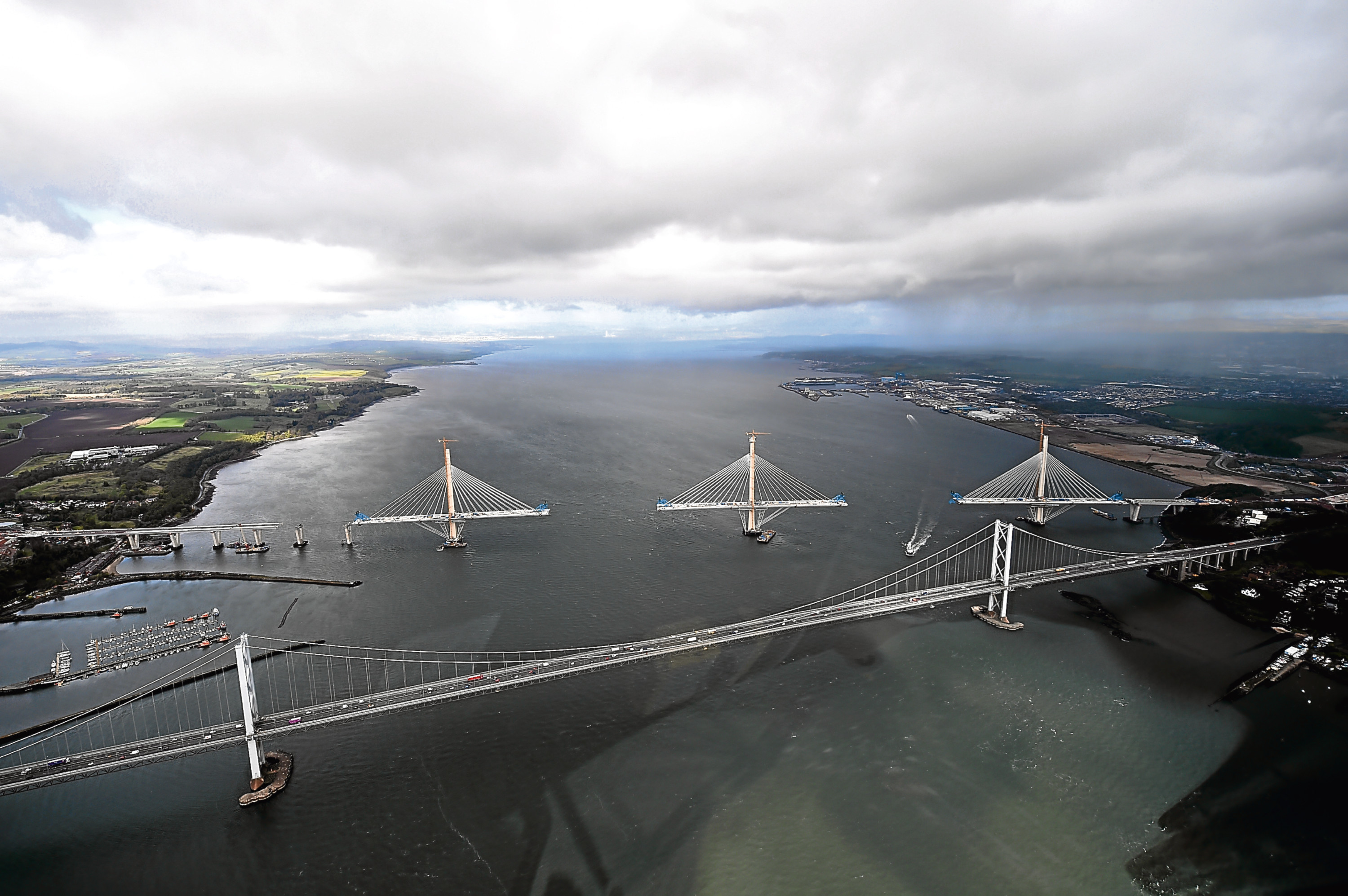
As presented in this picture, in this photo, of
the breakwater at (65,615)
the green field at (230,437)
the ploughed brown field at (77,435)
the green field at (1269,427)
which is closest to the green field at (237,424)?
the green field at (230,437)

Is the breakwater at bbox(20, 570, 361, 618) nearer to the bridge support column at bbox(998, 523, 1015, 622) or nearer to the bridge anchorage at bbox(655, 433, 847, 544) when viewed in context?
the bridge anchorage at bbox(655, 433, 847, 544)

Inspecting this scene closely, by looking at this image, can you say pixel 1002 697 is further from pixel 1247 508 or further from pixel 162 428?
pixel 162 428

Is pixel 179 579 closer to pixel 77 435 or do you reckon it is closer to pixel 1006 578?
pixel 1006 578

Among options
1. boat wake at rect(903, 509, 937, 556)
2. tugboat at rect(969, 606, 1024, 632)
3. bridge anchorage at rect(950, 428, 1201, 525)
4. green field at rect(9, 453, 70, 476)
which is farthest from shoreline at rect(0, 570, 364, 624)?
bridge anchorage at rect(950, 428, 1201, 525)

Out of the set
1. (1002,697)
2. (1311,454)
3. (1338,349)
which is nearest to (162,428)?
(1002,697)

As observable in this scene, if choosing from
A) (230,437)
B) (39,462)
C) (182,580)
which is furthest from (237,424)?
(182,580)

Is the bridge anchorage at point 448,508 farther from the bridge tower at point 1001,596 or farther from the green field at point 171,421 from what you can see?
the green field at point 171,421

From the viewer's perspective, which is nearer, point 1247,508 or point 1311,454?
point 1247,508
